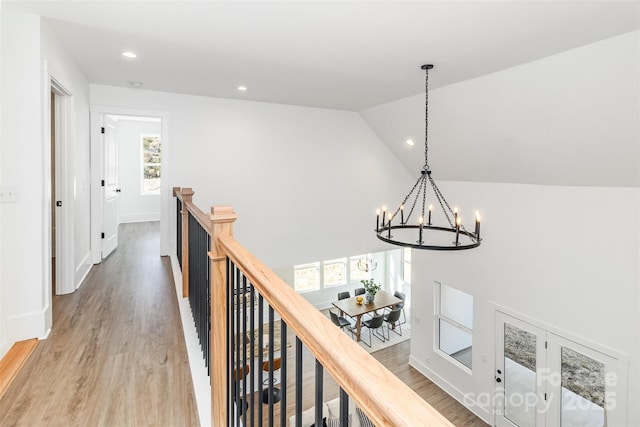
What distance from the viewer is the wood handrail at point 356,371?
476 millimetres

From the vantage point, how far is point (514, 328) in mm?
5176

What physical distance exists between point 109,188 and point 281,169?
2555 mm

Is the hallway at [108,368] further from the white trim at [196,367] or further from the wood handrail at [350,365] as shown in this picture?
the wood handrail at [350,365]

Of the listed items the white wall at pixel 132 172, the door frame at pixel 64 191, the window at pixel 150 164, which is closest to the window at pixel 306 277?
the white wall at pixel 132 172

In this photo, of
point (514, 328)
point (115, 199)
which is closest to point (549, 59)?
point (514, 328)

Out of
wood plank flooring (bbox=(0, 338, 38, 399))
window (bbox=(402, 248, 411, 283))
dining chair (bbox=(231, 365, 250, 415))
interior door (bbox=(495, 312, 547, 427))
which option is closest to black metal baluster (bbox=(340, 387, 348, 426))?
dining chair (bbox=(231, 365, 250, 415))

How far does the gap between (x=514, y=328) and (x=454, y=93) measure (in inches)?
142

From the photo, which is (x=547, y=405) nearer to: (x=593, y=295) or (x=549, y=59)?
(x=593, y=295)

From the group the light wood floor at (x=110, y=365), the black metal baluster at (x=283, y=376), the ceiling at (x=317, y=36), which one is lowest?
the light wood floor at (x=110, y=365)

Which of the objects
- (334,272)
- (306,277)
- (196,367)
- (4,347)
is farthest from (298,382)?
(334,272)

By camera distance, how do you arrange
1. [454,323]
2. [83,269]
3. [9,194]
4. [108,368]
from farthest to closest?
1. [454,323]
2. [83,269]
3. [9,194]
4. [108,368]

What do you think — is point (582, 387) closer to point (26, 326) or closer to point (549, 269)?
point (549, 269)

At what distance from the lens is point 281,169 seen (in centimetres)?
568

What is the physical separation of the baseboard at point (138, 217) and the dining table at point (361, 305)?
16.4 feet
